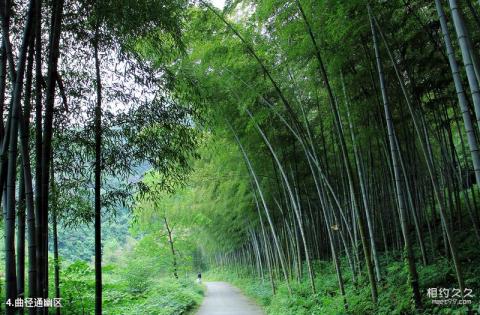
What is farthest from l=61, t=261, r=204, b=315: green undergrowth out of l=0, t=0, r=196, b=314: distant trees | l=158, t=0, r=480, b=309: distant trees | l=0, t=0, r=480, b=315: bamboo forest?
l=158, t=0, r=480, b=309: distant trees

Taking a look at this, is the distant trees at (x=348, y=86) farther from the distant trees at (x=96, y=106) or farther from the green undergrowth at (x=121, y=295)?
the green undergrowth at (x=121, y=295)

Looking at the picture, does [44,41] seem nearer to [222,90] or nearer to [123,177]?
[123,177]

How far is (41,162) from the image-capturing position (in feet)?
9.84

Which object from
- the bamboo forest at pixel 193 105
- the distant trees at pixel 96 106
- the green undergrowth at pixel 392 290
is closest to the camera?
the bamboo forest at pixel 193 105

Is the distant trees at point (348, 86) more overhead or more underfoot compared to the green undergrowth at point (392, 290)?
more overhead

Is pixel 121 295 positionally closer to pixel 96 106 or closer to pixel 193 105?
pixel 193 105

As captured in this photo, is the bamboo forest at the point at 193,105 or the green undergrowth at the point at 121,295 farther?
the green undergrowth at the point at 121,295

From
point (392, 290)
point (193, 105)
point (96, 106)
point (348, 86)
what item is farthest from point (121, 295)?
point (348, 86)

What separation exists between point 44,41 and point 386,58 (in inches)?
161

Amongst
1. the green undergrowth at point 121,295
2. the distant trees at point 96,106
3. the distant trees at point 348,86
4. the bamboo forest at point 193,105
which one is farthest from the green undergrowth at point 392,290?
the distant trees at point 96,106

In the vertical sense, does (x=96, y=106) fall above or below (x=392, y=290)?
above

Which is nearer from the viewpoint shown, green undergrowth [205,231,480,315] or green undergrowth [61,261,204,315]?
green undergrowth [205,231,480,315]

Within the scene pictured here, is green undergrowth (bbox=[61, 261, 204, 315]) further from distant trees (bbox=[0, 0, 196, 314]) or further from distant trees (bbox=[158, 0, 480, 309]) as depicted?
distant trees (bbox=[158, 0, 480, 309])

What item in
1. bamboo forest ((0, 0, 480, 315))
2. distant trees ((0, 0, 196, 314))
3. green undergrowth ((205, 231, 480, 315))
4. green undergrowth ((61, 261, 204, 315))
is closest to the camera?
bamboo forest ((0, 0, 480, 315))
